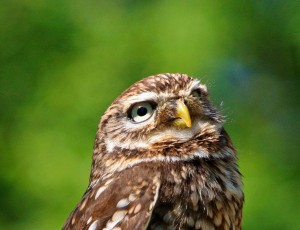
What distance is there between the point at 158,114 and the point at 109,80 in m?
3.24

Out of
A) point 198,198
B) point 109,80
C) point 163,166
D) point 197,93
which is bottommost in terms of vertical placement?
point 198,198

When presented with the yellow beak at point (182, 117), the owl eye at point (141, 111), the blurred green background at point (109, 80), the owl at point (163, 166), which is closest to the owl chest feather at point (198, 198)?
the owl at point (163, 166)

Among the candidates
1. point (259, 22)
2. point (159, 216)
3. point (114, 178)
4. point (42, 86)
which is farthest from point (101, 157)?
point (259, 22)

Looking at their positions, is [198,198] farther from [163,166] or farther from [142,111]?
[142,111]

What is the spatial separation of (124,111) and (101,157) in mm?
249

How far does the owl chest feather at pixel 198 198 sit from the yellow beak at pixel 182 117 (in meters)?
0.19

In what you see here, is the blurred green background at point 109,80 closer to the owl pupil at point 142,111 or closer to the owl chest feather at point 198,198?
the owl pupil at point 142,111

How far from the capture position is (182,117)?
5.75 metres

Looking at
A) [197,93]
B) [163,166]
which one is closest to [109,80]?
[197,93]

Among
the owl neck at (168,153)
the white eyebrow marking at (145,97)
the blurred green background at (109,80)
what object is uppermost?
the blurred green background at (109,80)

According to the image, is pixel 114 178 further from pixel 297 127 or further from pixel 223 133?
pixel 297 127

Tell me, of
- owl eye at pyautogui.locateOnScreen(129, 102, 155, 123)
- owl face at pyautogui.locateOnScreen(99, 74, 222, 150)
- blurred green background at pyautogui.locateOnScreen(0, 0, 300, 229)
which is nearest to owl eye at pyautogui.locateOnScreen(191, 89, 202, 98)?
owl face at pyautogui.locateOnScreen(99, 74, 222, 150)

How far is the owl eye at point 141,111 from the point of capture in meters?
5.83

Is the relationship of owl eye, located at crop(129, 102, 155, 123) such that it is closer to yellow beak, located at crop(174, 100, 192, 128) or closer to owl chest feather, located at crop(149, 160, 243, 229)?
yellow beak, located at crop(174, 100, 192, 128)
